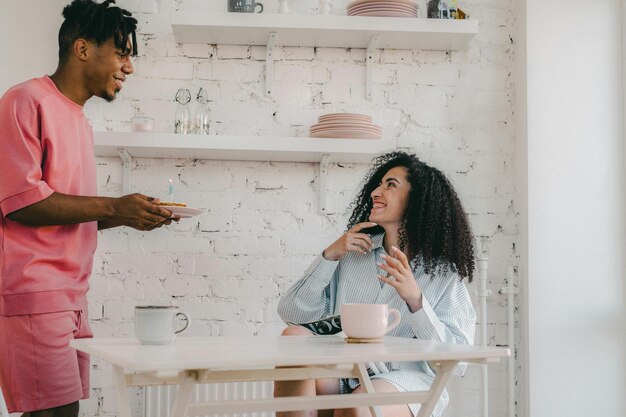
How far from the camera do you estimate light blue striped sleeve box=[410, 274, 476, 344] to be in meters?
2.03

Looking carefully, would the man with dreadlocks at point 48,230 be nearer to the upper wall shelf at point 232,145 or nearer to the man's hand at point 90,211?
the man's hand at point 90,211

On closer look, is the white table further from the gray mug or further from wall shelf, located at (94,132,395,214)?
the gray mug

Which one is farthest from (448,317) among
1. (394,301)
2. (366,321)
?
(366,321)

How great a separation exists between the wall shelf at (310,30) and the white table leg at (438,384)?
1.74 meters

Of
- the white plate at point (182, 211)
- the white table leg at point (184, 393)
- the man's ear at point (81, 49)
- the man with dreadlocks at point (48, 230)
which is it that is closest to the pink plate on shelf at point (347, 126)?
the white plate at point (182, 211)

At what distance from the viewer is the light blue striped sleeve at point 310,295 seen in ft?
7.97

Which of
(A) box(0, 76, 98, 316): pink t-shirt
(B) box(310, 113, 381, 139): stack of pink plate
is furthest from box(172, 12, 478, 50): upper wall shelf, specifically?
(A) box(0, 76, 98, 316): pink t-shirt

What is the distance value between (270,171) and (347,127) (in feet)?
1.31

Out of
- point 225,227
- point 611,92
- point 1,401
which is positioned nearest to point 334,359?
point 1,401

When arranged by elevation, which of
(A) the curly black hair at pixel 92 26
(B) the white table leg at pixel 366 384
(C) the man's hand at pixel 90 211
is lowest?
(B) the white table leg at pixel 366 384

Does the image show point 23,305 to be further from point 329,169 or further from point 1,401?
point 329,169

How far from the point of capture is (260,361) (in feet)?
3.95

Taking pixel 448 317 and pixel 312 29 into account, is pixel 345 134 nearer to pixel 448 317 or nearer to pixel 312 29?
pixel 312 29

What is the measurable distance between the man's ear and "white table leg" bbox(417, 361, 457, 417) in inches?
58.3
